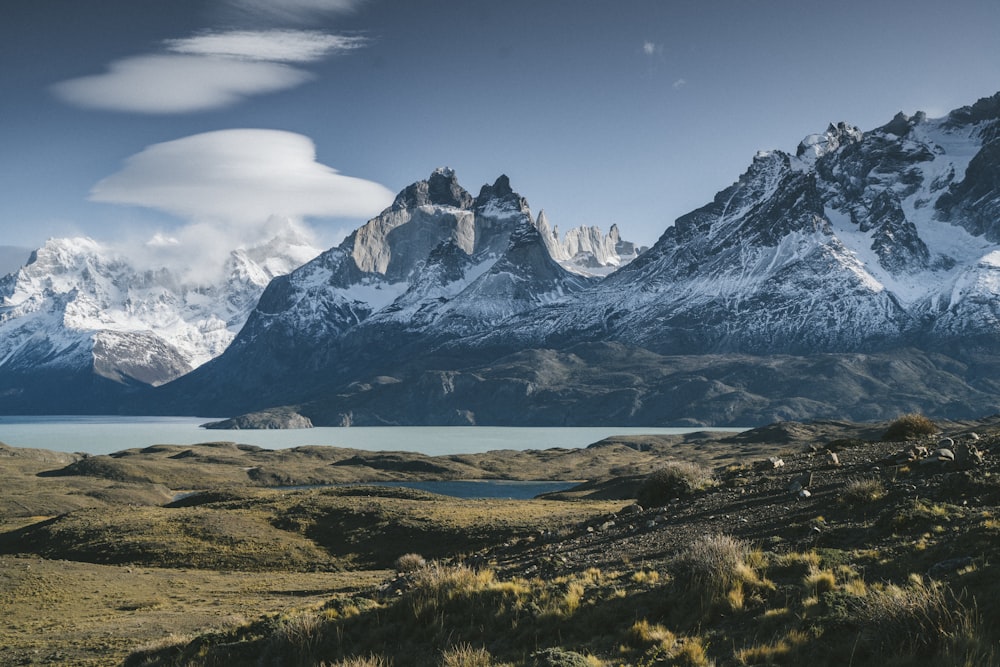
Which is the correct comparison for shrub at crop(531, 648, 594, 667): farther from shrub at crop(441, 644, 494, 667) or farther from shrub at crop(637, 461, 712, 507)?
shrub at crop(637, 461, 712, 507)

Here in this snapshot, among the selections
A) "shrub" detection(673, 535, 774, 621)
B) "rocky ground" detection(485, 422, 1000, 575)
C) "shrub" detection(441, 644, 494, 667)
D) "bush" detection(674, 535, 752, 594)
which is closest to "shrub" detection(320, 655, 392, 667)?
"shrub" detection(441, 644, 494, 667)

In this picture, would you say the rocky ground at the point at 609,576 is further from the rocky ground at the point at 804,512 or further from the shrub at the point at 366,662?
the shrub at the point at 366,662

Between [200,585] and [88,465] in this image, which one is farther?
[88,465]

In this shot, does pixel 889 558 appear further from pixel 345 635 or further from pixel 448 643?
pixel 345 635

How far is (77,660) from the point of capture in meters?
30.2

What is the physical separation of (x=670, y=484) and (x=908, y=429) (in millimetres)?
14421

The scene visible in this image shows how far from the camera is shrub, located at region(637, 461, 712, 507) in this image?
38500 millimetres

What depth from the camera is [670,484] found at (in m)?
39.4

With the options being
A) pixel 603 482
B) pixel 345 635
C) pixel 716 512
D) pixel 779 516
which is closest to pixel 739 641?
pixel 345 635

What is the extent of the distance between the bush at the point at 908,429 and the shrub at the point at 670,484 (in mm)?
11150

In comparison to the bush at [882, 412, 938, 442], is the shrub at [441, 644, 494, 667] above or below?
below

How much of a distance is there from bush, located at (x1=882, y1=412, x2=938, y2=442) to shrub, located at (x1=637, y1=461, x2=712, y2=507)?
1115cm

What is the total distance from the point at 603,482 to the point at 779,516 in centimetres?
12593

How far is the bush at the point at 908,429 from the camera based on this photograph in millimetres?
43188
